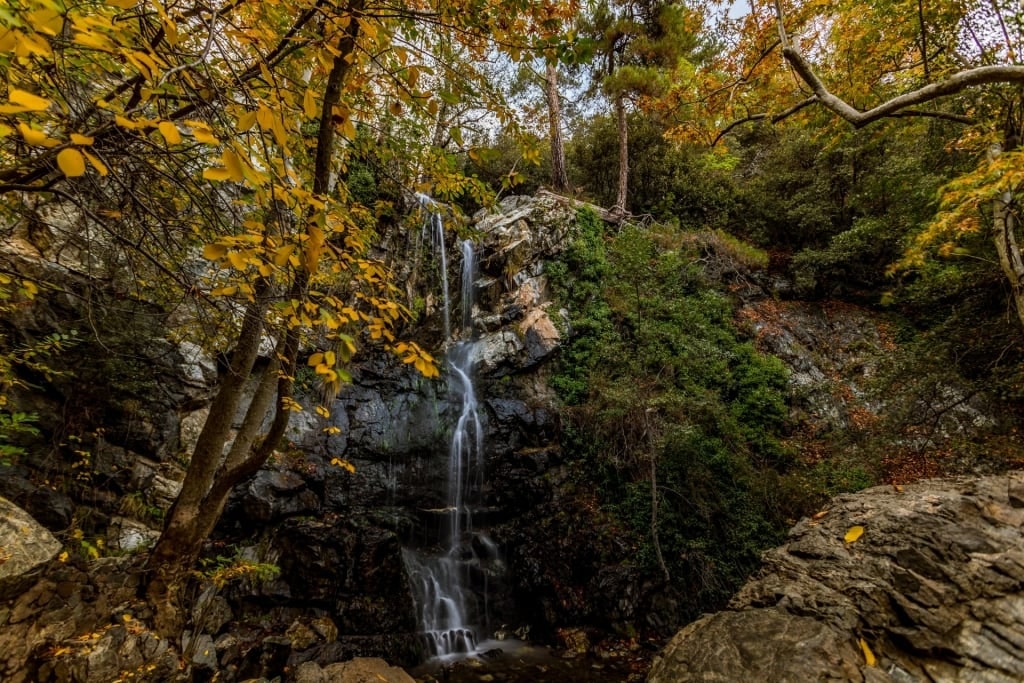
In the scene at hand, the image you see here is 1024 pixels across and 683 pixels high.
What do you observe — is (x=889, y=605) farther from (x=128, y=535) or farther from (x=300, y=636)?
(x=128, y=535)

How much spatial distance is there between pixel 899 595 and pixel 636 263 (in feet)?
20.8

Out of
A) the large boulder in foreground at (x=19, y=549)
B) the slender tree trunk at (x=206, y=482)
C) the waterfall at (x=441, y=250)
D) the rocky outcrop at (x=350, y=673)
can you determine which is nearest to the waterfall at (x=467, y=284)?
the waterfall at (x=441, y=250)

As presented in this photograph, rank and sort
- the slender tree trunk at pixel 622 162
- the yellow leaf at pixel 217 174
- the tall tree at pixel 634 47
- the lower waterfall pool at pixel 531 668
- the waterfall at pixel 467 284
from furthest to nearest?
1. the slender tree trunk at pixel 622 162
2. the waterfall at pixel 467 284
3. the tall tree at pixel 634 47
4. the lower waterfall pool at pixel 531 668
5. the yellow leaf at pixel 217 174

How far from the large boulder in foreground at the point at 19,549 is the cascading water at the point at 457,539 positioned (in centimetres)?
419

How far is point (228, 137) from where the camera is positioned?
4.01 ft

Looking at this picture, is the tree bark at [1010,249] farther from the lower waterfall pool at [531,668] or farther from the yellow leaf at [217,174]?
the yellow leaf at [217,174]

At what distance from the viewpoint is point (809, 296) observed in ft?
35.9

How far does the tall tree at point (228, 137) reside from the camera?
1.20 meters

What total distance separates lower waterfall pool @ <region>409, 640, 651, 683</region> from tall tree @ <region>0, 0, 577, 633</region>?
334 centimetres

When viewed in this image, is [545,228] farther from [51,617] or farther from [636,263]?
[51,617]

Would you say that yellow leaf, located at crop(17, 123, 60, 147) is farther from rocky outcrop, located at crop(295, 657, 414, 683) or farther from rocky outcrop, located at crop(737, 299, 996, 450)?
rocky outcrop, located at crop(737, 299, 996, 450)

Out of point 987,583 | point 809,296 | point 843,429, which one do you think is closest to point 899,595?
point 987,583

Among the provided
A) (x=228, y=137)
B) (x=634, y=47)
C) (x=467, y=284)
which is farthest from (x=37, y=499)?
(x=634, y=47)

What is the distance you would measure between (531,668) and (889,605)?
458 centimetres
